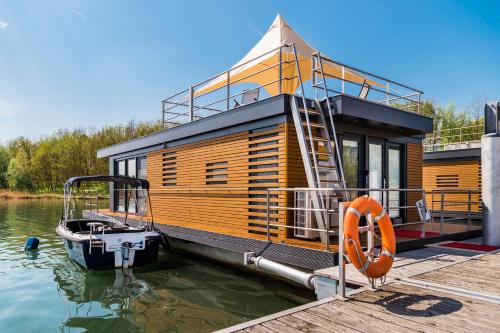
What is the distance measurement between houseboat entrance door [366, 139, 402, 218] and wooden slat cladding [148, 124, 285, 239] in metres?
2.73

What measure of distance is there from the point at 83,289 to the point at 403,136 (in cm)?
853

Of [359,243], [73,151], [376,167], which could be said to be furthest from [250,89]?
[73,151]

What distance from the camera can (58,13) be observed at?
59.1 feet

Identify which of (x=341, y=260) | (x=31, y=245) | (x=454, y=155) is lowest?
(x=31, y=245)

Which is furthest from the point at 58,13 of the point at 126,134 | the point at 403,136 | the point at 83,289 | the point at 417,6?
the point at 126,134

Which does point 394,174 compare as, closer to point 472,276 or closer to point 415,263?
→ point 415,263

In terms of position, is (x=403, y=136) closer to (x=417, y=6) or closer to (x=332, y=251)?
(x=332, y=251)

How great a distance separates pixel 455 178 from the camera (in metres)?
14.5

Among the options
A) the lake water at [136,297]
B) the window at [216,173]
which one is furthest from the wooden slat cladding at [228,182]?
the lake water at [136,297]

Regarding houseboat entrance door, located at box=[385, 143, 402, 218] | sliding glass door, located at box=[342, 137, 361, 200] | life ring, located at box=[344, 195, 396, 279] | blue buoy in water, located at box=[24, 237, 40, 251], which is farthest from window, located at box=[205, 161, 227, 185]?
blue buoy in water, located at box=[24, 237, 40, 251]

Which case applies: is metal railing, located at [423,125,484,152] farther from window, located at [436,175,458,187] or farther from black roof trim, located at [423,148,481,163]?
window, located at [436,175,458,187]

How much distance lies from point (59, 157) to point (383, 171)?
133ft

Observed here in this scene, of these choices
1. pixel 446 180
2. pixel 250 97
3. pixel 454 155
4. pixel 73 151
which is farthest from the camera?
pixel 73 151

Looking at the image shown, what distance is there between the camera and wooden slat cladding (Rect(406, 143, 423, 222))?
1038cm
